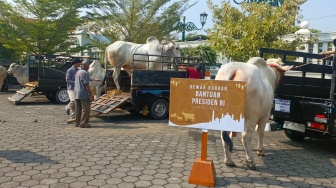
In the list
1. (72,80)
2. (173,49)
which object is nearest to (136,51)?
(173,49)

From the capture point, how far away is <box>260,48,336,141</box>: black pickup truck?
6016 mm

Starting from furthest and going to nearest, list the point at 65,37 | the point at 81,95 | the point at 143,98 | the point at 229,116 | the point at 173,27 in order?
the point at 173,27 → the point at 65,37 → the point at 143,98 → the point at 81,95 → the point at 229,116

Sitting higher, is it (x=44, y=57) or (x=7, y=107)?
(x=44, y=57)

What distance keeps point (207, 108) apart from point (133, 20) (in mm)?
16405

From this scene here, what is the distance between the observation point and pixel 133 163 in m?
5.52

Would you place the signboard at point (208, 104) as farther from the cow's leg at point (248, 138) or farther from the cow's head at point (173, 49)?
the cow's head at point (173, 49)

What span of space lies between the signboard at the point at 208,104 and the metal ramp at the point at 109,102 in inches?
192

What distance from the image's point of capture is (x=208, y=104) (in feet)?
15.1

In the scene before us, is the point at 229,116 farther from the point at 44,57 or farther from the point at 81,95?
the point at 44,57

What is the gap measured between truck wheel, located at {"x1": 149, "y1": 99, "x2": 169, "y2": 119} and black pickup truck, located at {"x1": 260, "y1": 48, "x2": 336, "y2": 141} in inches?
152

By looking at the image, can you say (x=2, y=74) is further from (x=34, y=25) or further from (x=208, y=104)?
(x=208, y=104)

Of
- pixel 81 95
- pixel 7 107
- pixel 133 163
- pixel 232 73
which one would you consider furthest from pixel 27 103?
pixel 232 73

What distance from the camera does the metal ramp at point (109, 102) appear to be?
9.48 metres

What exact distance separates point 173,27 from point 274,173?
56.9 feet
